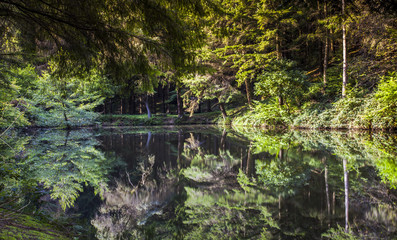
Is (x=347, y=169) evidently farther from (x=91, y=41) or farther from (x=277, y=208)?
(x=91, y=41)

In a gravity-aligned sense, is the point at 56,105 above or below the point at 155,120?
above

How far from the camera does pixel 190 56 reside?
3.90m

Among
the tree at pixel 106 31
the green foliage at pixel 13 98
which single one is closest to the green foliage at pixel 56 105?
the green foliage at pixel 13 98

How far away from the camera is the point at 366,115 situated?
944cm

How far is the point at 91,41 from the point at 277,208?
353 centimetres

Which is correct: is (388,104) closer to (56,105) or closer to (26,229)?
(26,229)

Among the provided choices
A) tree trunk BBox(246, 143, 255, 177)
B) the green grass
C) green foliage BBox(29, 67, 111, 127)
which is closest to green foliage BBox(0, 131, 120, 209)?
tree trunk BBox(246, 143, 255, 177)

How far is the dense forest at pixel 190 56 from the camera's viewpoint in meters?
3.39

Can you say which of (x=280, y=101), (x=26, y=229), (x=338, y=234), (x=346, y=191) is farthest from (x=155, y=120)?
(x=338, y=234)

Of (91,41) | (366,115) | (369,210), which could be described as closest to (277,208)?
(369,210)

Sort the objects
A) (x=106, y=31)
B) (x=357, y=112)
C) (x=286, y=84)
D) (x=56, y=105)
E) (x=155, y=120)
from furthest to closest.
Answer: (x=155, y=120) < (x=56, y=105) < (x=286, y=84) < (x=357, y=112) < (x=106, y=31)

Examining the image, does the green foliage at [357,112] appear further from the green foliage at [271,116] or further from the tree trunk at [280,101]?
the tree trunk at [280,101]

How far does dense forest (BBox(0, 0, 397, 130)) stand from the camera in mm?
3386

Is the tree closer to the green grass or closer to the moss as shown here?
the moss
